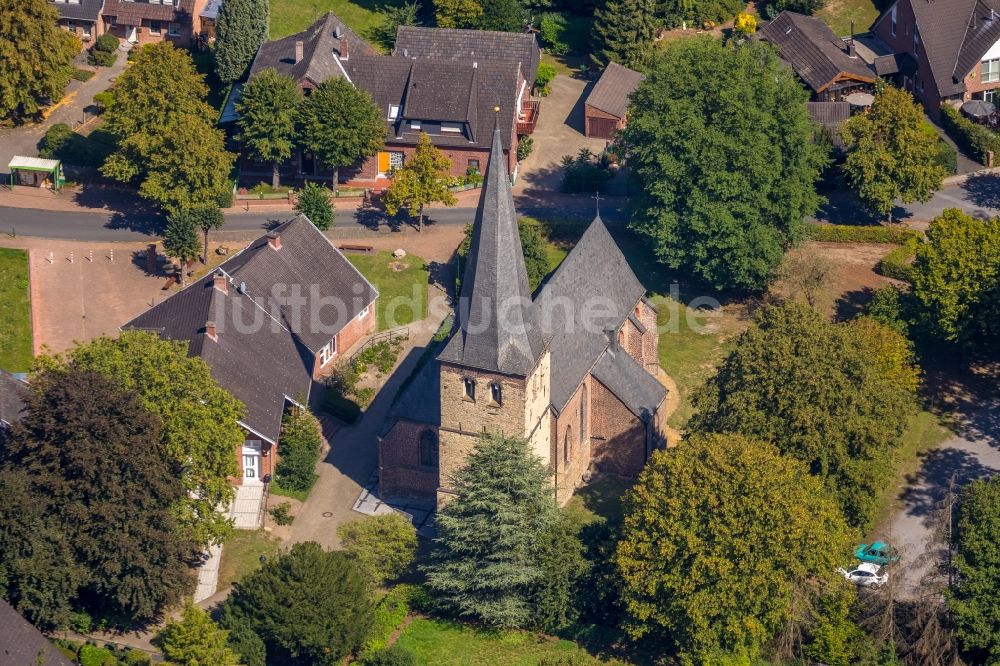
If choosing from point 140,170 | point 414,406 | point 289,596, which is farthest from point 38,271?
point 289,596

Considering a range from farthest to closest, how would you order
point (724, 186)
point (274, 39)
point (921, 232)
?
point (274, 39), point (921, 232), point (724, 186)

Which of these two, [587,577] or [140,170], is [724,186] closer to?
[587,577]

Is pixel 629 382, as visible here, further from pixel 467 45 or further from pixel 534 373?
pixel 467 45

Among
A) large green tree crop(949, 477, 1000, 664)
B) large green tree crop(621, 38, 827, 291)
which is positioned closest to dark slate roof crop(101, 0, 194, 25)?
large green tree crop(621, 38, 827, 291)

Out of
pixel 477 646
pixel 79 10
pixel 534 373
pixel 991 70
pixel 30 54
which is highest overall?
pixel 991 70

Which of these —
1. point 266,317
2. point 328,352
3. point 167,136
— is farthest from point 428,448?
point 167,136

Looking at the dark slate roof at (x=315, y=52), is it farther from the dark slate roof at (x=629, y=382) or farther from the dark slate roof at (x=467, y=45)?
the dark slate roof at (x=629, y=382)
